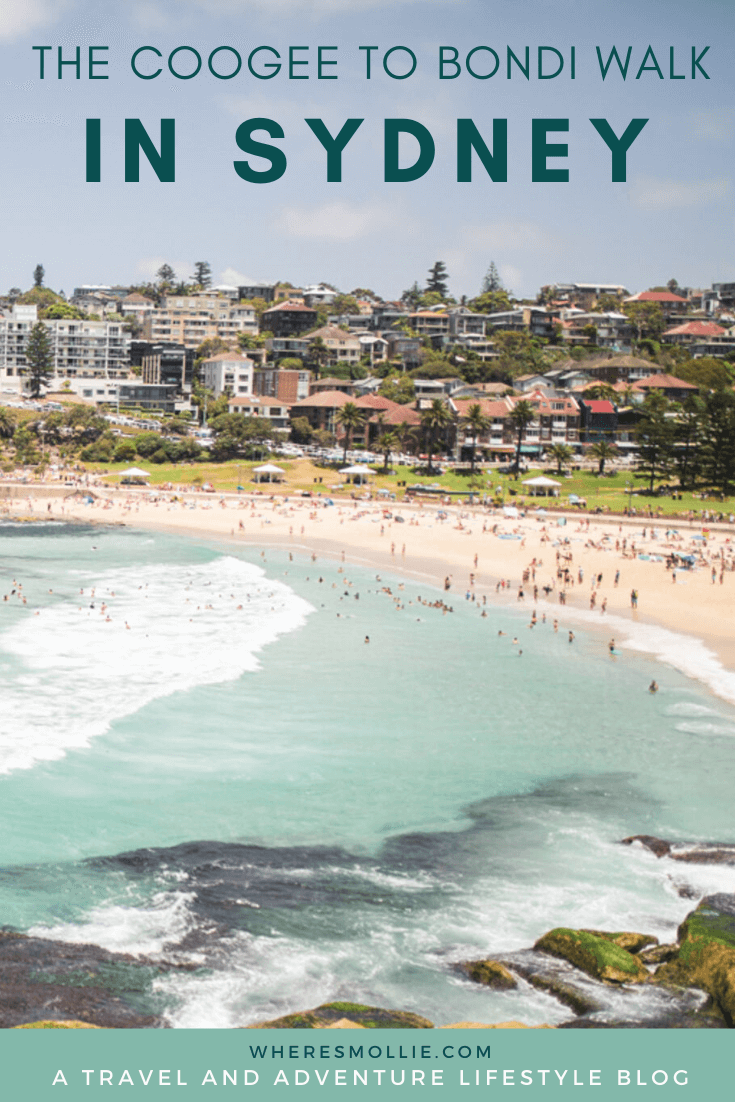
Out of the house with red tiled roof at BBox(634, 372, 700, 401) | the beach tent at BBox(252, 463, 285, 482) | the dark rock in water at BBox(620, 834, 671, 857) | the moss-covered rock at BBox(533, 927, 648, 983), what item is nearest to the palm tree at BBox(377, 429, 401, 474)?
the beach tent at BBox(252, 463, 285, 482)

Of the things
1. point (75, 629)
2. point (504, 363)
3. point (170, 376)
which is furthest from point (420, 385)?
point (75, 629)

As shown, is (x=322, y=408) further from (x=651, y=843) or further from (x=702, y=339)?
(x=651, y=843)

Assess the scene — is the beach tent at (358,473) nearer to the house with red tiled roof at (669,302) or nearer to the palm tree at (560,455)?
the palm tree at (560,455)

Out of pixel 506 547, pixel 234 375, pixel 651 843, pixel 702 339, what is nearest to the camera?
pixel 651 843

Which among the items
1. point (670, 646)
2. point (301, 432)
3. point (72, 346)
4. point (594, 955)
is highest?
point (72, 346)

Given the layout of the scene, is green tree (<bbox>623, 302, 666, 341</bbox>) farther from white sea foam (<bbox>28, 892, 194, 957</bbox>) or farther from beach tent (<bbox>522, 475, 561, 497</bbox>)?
white sea foam (<bbox>28, 892, 194, 957</bbox>)

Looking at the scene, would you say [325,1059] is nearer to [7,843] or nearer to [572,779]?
[7,843]

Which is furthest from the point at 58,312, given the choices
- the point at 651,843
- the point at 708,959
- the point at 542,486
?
the point at 708,959
